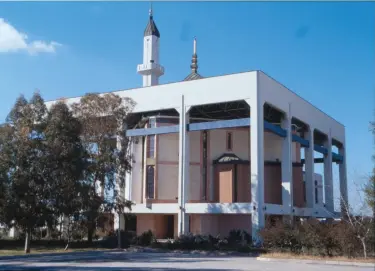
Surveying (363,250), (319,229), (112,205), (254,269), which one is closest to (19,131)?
(112,205)

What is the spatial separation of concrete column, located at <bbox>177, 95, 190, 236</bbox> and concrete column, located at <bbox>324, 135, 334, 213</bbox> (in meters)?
17.0

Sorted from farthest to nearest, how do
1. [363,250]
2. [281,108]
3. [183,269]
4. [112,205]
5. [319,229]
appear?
[281,108] < [112,205] < [319,229] < [363,250] < [183,269]

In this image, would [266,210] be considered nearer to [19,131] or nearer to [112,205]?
[112,205]

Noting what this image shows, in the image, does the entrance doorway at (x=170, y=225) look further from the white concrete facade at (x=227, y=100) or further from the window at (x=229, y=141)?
the window at (x=229, y=141)

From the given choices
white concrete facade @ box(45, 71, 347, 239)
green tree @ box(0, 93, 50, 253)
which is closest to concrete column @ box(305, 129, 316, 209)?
white concrete facade @ box(45, 71, 347, 239)

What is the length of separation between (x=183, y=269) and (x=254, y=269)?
2.73 meters

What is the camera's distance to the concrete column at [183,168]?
1325 inches

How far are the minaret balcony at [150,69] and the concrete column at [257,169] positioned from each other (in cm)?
1764

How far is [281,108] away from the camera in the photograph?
36062 millimetres

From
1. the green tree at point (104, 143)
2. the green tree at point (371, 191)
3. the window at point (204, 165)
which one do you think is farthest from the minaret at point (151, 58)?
the green tree at point (371, 191)

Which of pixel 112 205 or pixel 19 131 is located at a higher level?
pixel 19 131

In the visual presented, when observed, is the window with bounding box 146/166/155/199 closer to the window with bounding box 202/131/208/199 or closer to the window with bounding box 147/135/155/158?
the window with bounding box 147/135/155/158

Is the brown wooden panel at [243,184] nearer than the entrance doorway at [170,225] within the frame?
Yes

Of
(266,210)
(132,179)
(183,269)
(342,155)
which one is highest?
(342,155)
